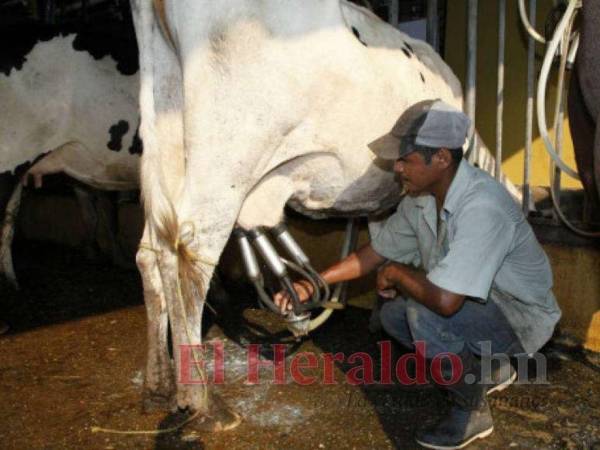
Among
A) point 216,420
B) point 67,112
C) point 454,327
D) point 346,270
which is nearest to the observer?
point 454,327

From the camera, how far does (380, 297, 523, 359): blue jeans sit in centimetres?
271

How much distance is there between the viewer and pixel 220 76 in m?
2.65

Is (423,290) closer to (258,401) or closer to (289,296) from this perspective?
(289,296)

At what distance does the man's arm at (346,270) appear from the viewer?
3195 millimetres

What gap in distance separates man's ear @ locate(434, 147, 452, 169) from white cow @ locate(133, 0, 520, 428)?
52 cm

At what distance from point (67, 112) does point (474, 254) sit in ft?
9.98

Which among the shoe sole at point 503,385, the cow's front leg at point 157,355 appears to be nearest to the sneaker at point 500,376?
the shoe sole at point 503,385

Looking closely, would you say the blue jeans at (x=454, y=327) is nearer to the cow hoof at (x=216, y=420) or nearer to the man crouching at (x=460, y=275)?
the man crouching at (x=460, y=275)

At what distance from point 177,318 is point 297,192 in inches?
35.0

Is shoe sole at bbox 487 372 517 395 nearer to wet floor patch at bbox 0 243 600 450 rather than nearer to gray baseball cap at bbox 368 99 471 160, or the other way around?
wet floor patch at bbox 0 243 600 450

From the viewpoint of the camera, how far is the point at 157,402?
10.2 ft

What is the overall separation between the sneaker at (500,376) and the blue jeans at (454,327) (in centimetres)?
8

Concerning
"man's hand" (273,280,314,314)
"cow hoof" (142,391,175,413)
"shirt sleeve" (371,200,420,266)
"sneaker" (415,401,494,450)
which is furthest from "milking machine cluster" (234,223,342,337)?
"sneaker" (415,401,494,450)

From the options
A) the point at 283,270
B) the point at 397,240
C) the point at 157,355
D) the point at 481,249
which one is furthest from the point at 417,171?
the point at 157,355
